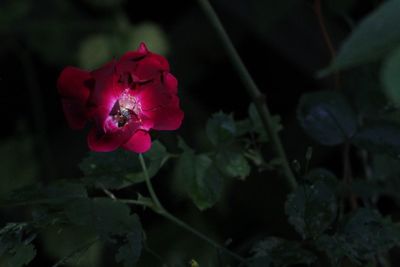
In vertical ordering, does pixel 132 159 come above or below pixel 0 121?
above

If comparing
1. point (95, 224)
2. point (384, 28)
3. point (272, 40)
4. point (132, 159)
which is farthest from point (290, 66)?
point (384, 28)

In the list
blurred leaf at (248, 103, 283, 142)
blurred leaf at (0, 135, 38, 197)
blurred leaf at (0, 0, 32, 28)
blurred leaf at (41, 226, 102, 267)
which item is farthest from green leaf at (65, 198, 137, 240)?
blurred leaf at (0, 0, 32, 28)

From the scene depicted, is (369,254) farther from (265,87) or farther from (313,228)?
(265,87)

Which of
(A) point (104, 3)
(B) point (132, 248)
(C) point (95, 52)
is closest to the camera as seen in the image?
(B) point (132, 248)

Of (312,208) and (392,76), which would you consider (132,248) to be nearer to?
(312,208)

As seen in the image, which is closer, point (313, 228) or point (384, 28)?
point (384, 28)

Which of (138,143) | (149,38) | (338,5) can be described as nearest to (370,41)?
(138,143)

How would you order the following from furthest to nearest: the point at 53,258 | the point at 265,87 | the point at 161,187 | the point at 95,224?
the point at 265,87
the point at 161,187
the point at 53,258
the point at 95,224
